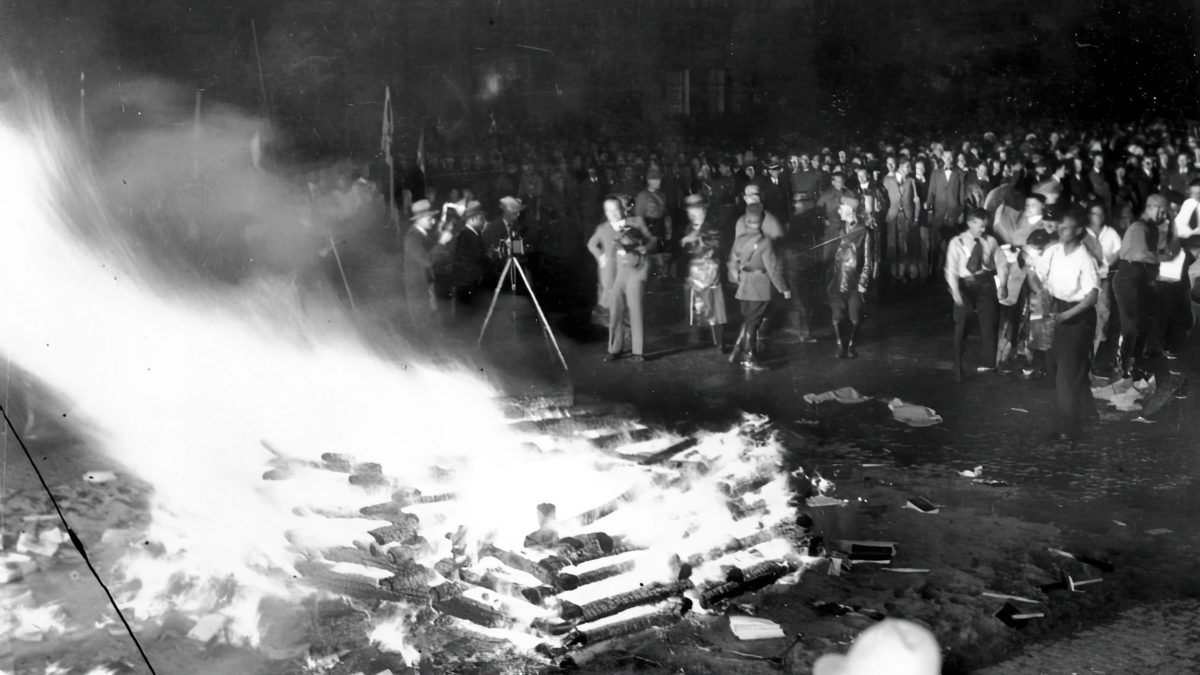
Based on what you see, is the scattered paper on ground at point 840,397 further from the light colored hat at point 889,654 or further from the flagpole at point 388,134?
the flagpole at point 388,134

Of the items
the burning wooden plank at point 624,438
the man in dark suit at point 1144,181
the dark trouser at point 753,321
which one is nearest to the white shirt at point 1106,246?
the man in dark suit at point 1144,181

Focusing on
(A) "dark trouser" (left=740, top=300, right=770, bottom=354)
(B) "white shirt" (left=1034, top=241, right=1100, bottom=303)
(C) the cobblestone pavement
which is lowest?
(C) the cobblestone pavement

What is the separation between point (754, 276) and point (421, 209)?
1257 millimetres

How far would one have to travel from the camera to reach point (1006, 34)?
3832 millimetres

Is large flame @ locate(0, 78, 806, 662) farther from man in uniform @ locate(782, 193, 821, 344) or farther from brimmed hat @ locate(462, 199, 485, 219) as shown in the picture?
man in uniform @ locate(782, 193, 821, 344)

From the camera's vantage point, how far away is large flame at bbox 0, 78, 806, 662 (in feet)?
11.8

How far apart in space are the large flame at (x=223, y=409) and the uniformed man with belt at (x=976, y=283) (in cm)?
136

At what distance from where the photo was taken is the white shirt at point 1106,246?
3.95 metres

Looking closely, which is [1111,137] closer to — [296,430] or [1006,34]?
[1006,34]

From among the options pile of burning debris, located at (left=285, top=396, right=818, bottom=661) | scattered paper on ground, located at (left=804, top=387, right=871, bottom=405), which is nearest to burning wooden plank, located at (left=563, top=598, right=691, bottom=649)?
pile of burning debris, located at (left=285, top=396, right=818, bottom=661)

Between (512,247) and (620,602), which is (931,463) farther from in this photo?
(512,247)

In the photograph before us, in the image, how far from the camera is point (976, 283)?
158 inches

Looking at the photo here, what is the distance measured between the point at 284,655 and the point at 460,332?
1253 mm

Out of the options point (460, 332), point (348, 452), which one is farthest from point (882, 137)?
point (348, 452)
